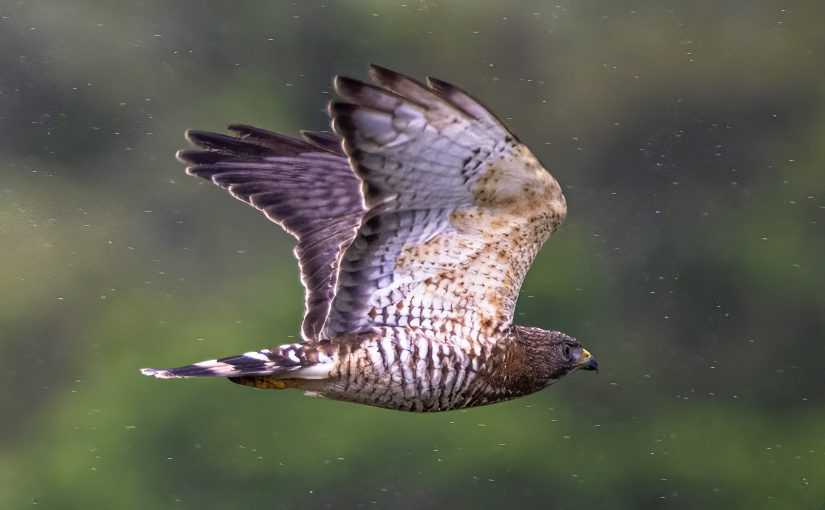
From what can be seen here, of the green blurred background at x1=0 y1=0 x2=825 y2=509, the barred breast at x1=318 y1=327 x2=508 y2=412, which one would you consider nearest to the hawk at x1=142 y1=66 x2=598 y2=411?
the barred breast at x1=318 y1=327 x2=508 y2=412

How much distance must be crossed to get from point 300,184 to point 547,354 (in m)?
0.95

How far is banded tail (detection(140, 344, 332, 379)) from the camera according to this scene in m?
3.79

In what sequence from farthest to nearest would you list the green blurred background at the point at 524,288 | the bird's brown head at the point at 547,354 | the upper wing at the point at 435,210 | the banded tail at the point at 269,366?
1. the green blurred background at the point at 524,288
2. the bird's brown head at the point at 547,354
3. the banded tail at the point at 269,366
4. the upper wing at the point at 435,210

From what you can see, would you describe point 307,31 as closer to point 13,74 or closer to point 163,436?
point 13,74

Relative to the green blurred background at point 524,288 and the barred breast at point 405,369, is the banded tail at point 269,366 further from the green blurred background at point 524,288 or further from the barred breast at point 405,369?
the green blurred background at point 524,288

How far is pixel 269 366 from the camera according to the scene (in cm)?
385

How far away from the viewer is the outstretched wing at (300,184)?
433 cm

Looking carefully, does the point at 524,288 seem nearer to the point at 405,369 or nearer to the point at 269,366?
the point at 405,369

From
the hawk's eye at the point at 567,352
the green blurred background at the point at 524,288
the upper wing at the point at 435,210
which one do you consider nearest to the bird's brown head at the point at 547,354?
the hawk's eye at the point at 567,352

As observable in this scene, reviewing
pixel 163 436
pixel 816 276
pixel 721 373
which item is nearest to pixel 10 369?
pixel 163 436

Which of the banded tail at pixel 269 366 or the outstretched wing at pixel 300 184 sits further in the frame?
the outstretched wing at pixel 300 184

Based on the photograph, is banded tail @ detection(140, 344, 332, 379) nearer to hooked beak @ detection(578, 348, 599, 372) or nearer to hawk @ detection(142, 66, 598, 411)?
hawk @ detection(142, 66, 598, 411)

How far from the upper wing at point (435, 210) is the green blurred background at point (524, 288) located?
8.11 meters

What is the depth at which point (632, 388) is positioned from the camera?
14125 mm
